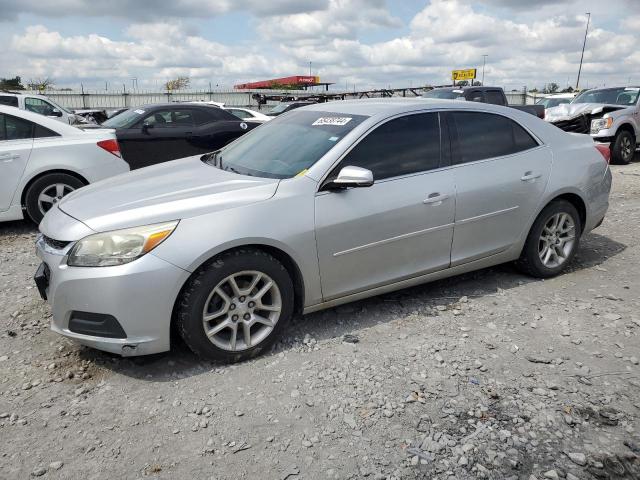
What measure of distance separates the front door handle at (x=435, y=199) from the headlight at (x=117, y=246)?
182cm

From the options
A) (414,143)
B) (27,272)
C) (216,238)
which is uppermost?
(414,143)

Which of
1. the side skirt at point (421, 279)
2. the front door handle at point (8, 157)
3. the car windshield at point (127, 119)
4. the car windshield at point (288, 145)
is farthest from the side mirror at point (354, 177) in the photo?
the car windshield at point (127, 119)

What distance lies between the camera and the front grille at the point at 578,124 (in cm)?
1228

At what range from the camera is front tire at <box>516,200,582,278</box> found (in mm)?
4633

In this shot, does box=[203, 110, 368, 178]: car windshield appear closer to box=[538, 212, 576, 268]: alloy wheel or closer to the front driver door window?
the front driver door window

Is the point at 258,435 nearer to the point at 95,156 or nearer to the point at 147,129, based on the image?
the point at 95,156

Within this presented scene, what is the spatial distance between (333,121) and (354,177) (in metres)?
0.76

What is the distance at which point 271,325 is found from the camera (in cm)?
344

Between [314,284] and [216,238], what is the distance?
30.0 inches

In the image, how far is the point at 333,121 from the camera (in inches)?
158

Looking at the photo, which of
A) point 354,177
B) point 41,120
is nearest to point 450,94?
point 41,120

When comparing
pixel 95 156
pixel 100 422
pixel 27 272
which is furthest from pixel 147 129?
pixel 100 422

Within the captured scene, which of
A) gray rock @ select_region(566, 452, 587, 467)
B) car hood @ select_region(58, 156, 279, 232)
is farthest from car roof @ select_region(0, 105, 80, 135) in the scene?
gray rock @ select_region(566, 452, 587, 467)

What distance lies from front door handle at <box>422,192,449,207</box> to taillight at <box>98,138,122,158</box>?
442 cm
